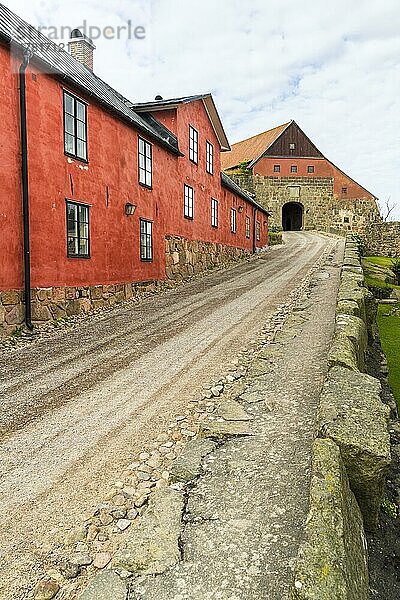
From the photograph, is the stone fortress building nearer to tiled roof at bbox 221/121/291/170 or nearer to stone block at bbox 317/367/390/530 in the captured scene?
tiled roof at bbox 221/121/291/170

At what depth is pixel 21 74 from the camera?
905 centimetres

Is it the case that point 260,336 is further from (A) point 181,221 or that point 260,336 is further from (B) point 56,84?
(A) point 181,221

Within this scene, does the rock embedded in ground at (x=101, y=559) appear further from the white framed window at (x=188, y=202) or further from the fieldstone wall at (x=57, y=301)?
the white framed window at (x=188, y=202)

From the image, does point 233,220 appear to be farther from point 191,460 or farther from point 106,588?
point 106,588

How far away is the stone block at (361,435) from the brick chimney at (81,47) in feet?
58.1

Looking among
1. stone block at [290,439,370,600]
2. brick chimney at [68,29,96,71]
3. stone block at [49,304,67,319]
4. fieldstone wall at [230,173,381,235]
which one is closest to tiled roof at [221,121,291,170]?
fieldstone wall at [230,173,381,235]

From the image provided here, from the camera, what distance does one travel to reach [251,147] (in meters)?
49.1

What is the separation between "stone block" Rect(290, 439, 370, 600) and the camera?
178 centimetres

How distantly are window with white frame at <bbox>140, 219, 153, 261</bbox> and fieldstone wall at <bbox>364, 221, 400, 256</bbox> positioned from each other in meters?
20.1

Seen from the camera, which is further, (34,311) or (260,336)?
(34,311)

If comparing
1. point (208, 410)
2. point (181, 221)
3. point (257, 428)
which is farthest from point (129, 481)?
point (181, 221)

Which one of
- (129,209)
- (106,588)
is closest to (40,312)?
(129,209)

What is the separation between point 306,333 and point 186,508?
15.3 ft

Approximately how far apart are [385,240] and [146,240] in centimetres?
2195
